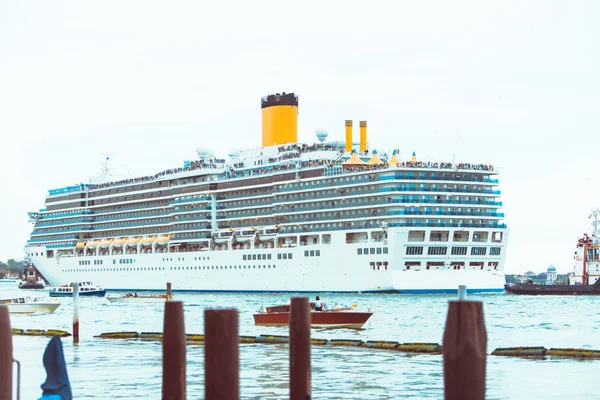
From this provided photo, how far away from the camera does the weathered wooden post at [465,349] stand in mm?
10555

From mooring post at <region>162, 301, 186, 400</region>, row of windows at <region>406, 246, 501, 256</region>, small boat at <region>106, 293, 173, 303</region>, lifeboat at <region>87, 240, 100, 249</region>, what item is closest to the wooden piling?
mooring post at <region>162, 301, 186, 400</region>

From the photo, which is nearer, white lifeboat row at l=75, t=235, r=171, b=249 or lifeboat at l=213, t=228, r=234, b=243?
lifeboat at l=213, t=228, r=234, b=243

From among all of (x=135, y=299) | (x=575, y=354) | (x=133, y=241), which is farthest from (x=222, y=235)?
(x=575, y=354)

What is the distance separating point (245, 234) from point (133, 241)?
1744cm

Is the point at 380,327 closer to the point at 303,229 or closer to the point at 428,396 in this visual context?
the point at 428,396

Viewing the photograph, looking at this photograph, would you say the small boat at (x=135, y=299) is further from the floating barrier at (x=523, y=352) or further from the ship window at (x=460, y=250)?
the floating barrier at (x=523, y=352)

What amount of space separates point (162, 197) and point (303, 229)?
934 inches

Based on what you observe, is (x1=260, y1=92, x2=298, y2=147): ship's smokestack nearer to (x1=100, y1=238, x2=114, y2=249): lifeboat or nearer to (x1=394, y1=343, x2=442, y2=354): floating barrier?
(x1=100, y1=238, x2=114, y2=249): lifeboat

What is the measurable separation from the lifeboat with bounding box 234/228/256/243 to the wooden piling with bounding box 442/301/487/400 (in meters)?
84.7

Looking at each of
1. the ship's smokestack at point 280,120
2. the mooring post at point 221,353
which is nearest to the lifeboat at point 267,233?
the ship's smokestack at point 280,120

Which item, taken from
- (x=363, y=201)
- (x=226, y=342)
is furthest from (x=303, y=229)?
(x=226, y=342)

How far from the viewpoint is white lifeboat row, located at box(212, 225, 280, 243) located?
307 ft

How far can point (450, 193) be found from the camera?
85.2 meters

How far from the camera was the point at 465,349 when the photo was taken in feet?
34.7
